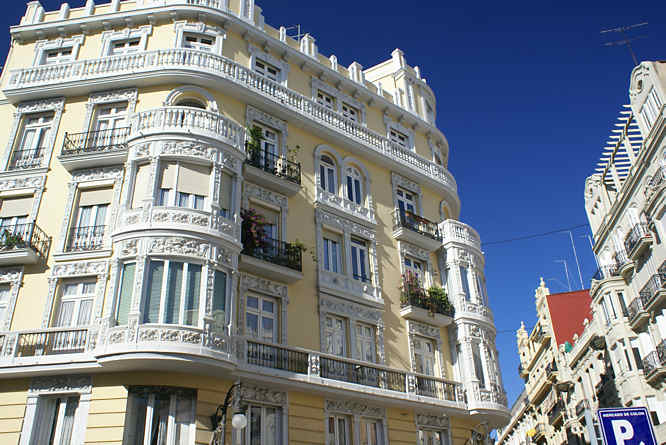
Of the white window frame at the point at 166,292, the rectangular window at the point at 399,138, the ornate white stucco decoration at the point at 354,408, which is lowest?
the ornate white stucco decoration at the point at 354,408

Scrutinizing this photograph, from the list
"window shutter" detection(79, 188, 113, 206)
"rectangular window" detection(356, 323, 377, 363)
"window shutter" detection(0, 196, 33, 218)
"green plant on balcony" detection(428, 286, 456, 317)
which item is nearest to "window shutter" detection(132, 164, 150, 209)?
"window shutter" detection(79, 188, 113, 206)

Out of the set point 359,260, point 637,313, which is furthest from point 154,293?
point 637,313

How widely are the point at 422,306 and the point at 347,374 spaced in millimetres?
5406

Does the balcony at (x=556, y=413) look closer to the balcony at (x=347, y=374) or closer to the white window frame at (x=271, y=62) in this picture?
the balcony at (x=347, y=374)

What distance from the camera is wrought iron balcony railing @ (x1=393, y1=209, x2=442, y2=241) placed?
25.4m

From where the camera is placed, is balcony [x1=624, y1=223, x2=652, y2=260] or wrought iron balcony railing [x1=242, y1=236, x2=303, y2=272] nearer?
wrought iron balcony railing [x1=242, y1=236, x2=303, y2=272]

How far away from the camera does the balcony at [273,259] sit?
19.2 meters

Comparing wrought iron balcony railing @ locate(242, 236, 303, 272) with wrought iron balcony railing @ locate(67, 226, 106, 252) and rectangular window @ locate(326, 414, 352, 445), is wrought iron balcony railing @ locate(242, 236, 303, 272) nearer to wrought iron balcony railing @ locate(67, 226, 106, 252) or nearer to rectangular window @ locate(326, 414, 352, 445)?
wrought iron balcony railing @ locate(67, 226, 106, 252)

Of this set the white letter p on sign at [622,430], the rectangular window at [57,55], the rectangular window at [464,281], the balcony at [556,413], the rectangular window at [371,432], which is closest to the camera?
the white letter p on sign at [622,430]

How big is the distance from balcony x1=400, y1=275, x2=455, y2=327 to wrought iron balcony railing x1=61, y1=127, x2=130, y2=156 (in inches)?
502

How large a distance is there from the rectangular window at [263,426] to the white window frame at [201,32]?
13867mm

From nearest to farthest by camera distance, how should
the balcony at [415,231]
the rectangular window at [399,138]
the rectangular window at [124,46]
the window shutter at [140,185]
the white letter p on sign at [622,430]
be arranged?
the white letter p on sign at [622,430], the window shutter at [140,185], the rectangular window at [124,46], the balcony at [415,231], the rectangular window at [399,138]

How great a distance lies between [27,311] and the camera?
1752 cm

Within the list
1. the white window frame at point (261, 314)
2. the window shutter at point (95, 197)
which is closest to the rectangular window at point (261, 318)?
the white window frame at point (261, 314)
